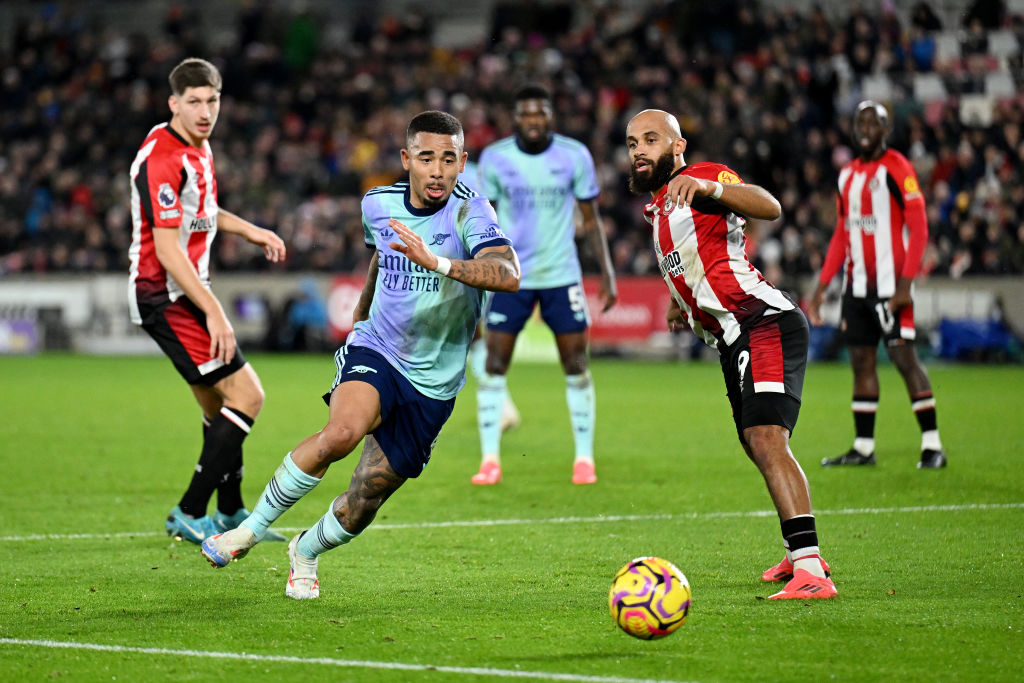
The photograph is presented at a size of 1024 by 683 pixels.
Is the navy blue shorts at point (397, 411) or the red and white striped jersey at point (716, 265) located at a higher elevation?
the red and white striped jersey at point (716, 265)

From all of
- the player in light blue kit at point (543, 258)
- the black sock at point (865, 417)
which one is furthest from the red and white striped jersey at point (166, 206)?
the black sock at point (865, 417)

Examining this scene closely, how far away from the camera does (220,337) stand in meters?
6.67

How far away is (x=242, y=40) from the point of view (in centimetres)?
3127

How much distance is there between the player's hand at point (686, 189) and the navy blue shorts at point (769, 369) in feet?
2.41

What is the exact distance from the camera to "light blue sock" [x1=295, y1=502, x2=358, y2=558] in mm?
5438

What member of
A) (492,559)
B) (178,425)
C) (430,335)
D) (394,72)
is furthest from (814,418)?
(394,72)

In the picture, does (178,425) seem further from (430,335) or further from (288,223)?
(288,223)

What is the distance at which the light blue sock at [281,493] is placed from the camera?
5.30 metres

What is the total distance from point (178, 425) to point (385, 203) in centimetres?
798

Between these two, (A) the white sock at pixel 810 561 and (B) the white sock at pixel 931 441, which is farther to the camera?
(B) the white sock at pixel 931 441

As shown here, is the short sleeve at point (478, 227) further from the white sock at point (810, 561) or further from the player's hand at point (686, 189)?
the white sock at point (810, 561)

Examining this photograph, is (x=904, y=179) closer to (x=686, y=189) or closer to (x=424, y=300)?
(x=686, y=189)

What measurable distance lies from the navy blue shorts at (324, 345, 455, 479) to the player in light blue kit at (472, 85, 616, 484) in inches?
144

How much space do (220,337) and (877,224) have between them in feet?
17.9
